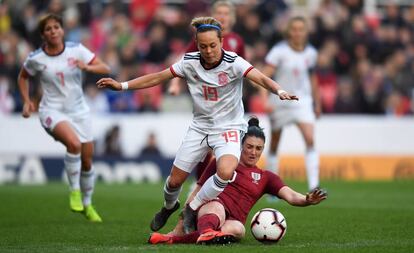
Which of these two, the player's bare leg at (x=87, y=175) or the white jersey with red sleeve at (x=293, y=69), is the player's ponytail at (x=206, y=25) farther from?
the white jersey with red sleeve at (x=293, y=69)

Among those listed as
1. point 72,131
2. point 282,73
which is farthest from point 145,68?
point 72,131

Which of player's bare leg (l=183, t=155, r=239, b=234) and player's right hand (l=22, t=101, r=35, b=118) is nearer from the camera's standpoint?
player's bare leg (l=183, t=155, r=239, b=234)

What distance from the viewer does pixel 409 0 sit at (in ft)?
92.4

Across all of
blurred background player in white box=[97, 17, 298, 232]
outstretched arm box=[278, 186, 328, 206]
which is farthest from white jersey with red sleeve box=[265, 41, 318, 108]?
outstretched arm box=[278, 186, 328, 206]

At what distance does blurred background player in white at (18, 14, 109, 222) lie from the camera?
1309 cm

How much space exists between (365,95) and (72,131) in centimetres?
1221

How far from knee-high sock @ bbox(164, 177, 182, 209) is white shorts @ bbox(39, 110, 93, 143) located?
3.01 m

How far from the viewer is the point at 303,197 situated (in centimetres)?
991

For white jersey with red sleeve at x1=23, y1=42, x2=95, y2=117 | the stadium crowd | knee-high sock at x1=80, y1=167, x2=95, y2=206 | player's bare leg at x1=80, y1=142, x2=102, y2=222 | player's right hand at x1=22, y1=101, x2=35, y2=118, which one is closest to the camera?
player's right hand at x1=22, y1=101, x2=35, y2=118

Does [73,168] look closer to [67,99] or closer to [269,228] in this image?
[67,99]

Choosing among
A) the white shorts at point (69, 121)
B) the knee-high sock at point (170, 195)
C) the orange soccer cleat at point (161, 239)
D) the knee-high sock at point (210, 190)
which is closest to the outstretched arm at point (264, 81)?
the knee-high sock at point (210, 190)

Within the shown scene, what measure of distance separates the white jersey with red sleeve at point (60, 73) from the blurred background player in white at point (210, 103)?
125 inches

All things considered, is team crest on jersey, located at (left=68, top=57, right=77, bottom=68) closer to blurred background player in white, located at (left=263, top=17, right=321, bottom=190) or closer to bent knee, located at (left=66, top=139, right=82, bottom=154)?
bent knee, located at (left=66, top=139, right=82, bottom=154)

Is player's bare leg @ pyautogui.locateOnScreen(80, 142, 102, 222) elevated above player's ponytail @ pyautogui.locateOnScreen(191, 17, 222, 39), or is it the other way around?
player's ponytail @ pyautogui.locateOnScreen(191, 17, 222, 39)
